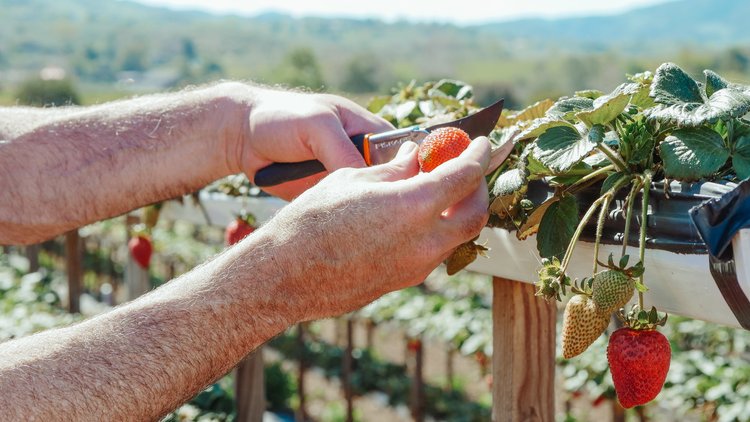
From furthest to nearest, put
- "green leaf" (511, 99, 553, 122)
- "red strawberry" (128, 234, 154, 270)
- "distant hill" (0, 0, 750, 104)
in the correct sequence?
"distant hill" (0, 0, 750, 104) < "red strawberry" (128, 234, 154, 270) < "green leaf" (511, 99, 553, 122)

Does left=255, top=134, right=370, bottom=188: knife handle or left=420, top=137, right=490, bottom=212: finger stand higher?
left=420, top=137, right=490, bottom=212: finger

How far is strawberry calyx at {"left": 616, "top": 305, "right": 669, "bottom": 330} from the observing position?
0.99 meters

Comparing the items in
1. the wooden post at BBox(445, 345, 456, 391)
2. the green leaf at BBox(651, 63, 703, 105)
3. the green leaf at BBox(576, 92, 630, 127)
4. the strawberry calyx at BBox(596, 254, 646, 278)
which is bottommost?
the wooden post at BBox(445, 345, 456, 391)

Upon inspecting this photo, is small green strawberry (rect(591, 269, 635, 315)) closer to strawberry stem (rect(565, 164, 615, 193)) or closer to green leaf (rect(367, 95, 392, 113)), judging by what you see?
strawberry stem (rect(565, 164, 615, 193))

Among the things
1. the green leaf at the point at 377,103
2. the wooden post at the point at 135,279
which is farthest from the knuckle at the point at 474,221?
the wooden post at the point at 135,279

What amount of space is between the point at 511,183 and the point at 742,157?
29 cm

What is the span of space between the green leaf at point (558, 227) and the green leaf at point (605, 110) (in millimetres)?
133

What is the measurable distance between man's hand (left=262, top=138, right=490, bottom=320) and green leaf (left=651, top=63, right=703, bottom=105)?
0.26 meters

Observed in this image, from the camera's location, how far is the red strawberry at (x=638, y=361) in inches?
39.0

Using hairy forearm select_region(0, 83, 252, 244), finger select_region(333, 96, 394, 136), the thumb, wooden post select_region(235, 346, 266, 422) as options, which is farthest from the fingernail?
wooden post select_region(235, 346, 266, 422)

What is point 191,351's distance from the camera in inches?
47.2

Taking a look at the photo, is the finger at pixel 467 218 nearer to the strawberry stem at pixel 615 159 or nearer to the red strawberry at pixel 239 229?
the strawberry stem at pixel 615 159

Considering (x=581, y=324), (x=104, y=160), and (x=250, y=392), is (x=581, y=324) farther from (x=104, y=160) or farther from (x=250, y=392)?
(x=250, y=392)

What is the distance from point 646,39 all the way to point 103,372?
189 metres
